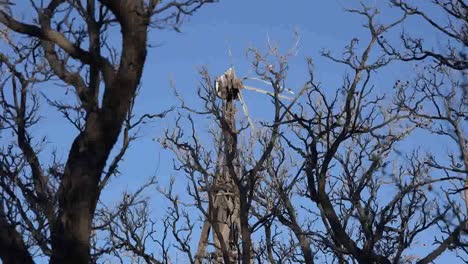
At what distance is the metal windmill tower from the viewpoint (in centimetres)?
1280

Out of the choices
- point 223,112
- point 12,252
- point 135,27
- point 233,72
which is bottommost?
point 12,252

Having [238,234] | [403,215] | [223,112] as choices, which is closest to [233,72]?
[223,112]

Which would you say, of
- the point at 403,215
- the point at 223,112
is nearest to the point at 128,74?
the point at 403,215

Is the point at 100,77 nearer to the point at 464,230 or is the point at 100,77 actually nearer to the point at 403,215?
the point at 464,230

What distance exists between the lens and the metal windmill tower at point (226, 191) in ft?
42.0

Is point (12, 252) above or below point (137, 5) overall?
below

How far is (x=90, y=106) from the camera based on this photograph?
5195 millimetres

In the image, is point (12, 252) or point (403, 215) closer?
point (12, 252)

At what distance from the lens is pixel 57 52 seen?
557 cm

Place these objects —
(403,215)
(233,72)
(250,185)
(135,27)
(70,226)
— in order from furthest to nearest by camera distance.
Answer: (233,72) → (250,185) → (403,215) → (135,27) → (70,226)

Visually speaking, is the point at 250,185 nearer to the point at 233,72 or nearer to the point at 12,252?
the point at 233,72

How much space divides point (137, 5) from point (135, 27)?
0.17 m

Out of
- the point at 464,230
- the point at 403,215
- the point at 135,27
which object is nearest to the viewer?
the point at 135,27

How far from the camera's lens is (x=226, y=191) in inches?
554
